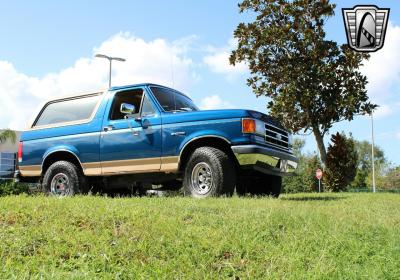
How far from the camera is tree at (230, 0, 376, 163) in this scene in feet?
70.1

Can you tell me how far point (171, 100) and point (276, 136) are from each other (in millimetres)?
2081

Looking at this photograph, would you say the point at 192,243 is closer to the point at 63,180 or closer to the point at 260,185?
the point at 260,185

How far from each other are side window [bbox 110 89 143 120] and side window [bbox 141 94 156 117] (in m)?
0.30

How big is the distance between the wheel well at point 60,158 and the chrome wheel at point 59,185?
359 millimetres

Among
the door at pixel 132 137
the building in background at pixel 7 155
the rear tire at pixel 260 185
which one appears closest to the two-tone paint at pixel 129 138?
the door at pixel 132 137

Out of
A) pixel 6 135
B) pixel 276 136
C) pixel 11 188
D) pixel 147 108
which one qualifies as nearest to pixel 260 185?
pixel 276 136

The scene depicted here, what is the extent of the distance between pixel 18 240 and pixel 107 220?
38.3 inches

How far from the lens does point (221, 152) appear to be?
7.84 m

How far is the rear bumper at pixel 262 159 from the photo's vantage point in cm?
770

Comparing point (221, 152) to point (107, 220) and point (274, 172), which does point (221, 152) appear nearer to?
point (274, 172)

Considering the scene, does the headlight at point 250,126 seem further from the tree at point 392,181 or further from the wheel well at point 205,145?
the tree at point 392,181

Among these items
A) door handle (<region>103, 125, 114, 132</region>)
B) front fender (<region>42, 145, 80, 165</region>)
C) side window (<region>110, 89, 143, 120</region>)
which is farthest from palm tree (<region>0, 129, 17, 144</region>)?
door handle (<region>103, 125, 114, 132</region>)

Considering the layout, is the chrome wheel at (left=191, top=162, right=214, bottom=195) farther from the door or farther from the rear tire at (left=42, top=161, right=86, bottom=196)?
the rear tire at (left=42, top=161, right=86, bottom=196)

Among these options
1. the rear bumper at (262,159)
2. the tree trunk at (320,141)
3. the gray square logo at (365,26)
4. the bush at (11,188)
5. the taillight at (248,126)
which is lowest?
the bush at (11,188)
